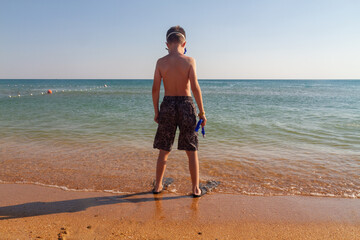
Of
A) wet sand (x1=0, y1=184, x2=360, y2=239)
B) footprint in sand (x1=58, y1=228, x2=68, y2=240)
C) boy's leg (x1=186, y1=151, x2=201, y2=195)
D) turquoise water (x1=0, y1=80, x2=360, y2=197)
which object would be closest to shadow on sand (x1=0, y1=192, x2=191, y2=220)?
wet sand (x1=0, y1=184, x2=360, y2=239)

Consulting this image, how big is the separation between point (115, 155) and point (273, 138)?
183 inches

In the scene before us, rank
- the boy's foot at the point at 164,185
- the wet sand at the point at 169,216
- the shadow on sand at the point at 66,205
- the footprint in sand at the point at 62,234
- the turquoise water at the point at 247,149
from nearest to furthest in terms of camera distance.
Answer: the footprint in sand at the point at 62,234, the wet sand at the point at 169,216, the shadow on sand at the point at 66,205, the boy's foot at the point at 164,185, the turquoise water at the point at 247,149

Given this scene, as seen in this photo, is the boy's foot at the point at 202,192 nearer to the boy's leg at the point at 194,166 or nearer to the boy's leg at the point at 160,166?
the boy's leg at the point at 194,166

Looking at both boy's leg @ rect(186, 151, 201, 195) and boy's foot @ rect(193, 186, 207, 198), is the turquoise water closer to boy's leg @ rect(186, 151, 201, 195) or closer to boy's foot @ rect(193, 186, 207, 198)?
boy's foot @ rect(193, 186, 207, 198)

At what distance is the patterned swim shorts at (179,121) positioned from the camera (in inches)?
128

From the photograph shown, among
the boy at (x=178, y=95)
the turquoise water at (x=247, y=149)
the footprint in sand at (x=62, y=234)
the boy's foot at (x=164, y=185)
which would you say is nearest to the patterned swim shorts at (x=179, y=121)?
the boy at (x=178, y=95)

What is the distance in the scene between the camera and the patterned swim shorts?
3252 millimetres

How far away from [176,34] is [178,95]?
807mm

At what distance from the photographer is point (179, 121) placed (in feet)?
10.9

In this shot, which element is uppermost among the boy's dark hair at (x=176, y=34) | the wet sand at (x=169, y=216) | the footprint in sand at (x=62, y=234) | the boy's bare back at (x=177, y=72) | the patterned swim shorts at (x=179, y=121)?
the boy's dark hair at (x=176, y=34)

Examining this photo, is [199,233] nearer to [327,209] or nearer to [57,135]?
[327,209]

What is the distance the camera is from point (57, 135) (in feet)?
24.6

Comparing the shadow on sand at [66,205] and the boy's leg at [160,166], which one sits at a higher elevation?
the boy's leg at [160,166]

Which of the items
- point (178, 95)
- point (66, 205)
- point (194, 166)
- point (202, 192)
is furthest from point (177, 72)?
point (66, 205)
